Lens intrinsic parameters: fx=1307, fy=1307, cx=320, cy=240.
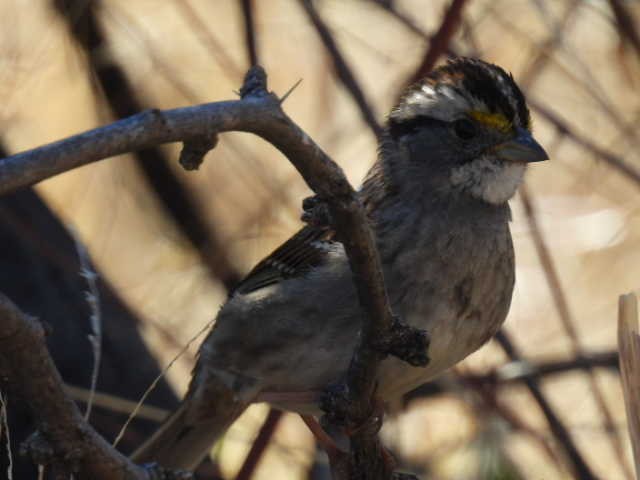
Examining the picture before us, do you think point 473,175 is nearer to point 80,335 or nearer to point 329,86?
point 80,335

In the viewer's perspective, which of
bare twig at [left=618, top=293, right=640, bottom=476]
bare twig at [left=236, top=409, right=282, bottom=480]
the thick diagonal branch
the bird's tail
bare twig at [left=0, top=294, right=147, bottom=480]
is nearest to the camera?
the thick diagonal branch

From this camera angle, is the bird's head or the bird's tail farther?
the bird's tail

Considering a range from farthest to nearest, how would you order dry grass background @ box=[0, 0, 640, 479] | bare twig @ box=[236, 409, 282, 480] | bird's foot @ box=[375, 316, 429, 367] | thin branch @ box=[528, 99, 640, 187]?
dry grass background @ box=[0, 0, 640, 479]
thin branch @ box=[528, 99, 640, 187]
bare twig @ box=[236, 409, 282, 480]
bird's foot @ box=[375, 316, 429, 367]

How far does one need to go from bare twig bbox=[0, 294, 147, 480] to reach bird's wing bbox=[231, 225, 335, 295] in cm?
92

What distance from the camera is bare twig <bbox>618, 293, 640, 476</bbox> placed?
2521 mm

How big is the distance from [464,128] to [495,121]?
99 millimetres

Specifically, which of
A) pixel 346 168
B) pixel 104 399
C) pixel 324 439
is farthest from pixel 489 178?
pixel 346 168

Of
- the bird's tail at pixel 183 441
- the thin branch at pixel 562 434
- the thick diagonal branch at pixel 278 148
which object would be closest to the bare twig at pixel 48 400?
the thick diagonal branch at pixel 278 148

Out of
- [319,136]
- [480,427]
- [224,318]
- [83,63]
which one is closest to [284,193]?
[319,136]

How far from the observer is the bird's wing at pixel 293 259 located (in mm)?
3283

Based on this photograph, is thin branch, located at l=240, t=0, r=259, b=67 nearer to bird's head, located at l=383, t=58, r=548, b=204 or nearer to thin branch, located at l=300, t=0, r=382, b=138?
thin branch, located at l=300, t=0, r=382, b=138

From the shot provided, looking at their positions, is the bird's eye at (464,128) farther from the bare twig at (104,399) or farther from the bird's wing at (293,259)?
the bare twig at (104,399)

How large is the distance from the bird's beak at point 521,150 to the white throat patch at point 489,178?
4cm

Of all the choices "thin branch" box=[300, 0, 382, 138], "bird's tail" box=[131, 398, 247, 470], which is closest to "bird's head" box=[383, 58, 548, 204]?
"bird's tail" box=[131, 398, 247, 470]
